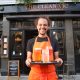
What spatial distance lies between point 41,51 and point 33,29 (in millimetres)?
12772

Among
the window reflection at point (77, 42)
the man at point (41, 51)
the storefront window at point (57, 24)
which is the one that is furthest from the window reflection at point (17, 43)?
the man at point (41, 51)

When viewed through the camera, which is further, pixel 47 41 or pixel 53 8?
pixel 53 8

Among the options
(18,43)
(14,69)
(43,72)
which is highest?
(18,43)

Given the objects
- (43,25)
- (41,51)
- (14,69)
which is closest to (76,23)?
(14,69)

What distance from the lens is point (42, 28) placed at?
3725 millimetres

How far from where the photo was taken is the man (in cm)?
364

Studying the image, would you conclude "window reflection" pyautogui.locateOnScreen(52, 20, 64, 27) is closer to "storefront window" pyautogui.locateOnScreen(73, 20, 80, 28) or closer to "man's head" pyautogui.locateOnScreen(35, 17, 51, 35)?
"storefront window" pyautogui.locateOnScreen(73, 20, 80, 28)

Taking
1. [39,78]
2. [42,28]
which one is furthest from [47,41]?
[39,78]

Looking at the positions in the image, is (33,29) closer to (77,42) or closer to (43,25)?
(77,42)

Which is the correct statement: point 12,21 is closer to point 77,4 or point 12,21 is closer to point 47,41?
point 77,4

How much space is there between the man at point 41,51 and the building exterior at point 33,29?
12.3 metres


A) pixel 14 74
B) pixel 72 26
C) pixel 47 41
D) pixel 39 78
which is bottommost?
pixel 14 74

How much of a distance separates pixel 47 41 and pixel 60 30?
12.6 meters

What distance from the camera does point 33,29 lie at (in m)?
16.4
